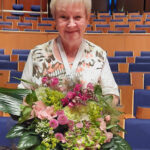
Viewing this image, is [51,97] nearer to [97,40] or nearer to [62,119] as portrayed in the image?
[62,119]

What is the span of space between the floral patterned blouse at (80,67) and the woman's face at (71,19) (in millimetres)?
55

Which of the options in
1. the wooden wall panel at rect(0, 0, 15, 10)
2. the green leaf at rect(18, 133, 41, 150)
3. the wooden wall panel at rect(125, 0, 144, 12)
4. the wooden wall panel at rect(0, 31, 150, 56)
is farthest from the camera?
the wooden wall panel at rect(125, 0, 144, 12)

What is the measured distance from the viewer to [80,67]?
1.49 ft

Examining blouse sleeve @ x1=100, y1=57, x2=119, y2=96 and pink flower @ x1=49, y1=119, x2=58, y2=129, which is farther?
blouse sleeve @ x1=100, y1=57, x2=119, y2=96

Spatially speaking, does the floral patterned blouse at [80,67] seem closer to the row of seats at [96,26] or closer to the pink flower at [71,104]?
the pink flower at [71,104]

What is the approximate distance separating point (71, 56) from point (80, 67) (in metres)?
0.03

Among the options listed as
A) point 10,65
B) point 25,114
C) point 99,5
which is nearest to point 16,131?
point 25,114

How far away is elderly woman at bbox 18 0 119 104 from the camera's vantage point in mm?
402

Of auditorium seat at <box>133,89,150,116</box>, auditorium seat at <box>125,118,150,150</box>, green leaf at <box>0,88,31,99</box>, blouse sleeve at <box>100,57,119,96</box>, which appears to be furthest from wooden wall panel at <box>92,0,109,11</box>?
green leaf at <box>0,88,31,99</box>

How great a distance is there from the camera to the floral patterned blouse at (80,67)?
440 mm

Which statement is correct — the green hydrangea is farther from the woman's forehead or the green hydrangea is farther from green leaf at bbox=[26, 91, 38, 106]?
the woman's forehead

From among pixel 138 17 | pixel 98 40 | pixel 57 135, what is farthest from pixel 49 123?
pixel 138 17

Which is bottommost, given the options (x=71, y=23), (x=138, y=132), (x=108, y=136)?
(x=138, y=132)

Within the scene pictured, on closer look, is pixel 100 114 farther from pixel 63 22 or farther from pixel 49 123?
pixel 63 22
